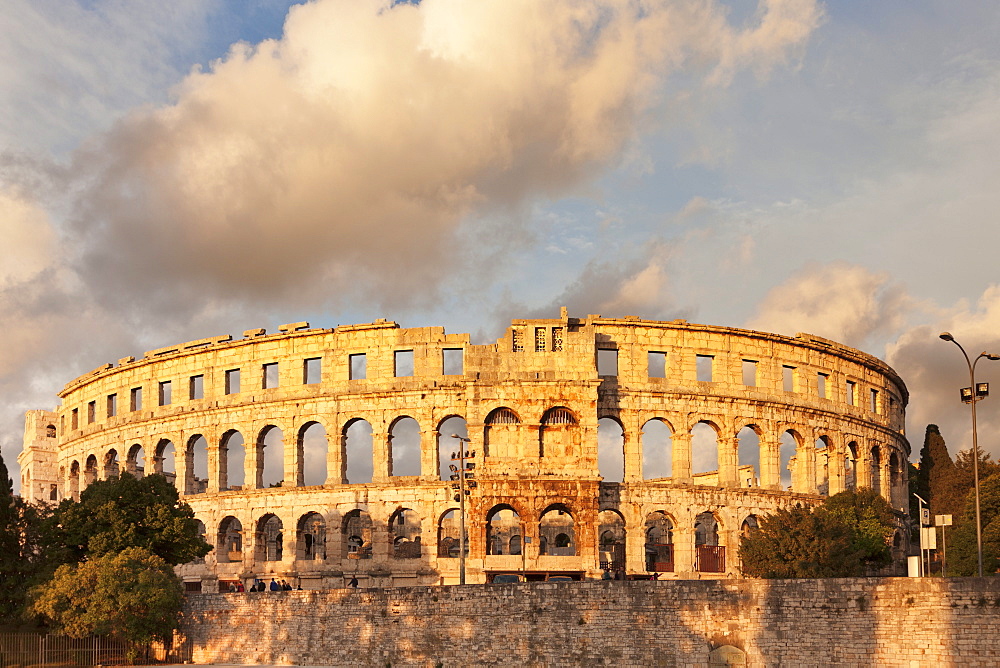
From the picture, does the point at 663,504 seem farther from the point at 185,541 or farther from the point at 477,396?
the point at 185,541

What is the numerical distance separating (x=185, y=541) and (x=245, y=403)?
50.2ft

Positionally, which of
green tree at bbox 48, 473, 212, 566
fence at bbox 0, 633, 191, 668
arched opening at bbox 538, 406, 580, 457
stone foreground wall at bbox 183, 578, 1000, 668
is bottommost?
fence at bbox 0, 633, 191, 668

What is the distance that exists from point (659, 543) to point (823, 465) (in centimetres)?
1461

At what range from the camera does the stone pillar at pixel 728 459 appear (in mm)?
63250

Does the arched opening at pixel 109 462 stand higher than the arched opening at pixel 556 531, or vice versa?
the arched opening at pixel 109 462

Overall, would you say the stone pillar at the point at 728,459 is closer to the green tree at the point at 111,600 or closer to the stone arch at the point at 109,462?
the green tree at the point at 111,600

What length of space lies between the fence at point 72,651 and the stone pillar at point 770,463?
109 ft

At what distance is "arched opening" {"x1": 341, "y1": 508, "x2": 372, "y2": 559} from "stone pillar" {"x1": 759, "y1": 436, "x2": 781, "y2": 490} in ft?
73.5

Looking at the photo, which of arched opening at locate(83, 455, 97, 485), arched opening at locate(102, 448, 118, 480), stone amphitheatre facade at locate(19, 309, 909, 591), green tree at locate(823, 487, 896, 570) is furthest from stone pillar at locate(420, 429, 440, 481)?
arched opening at locate(83, 455, 97, 485)

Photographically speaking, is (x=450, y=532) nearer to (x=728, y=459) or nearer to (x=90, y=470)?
(x=728, y=459)

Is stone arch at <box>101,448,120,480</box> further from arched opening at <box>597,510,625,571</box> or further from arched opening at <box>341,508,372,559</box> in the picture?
arched opening at <box>597,510,625,571</box>

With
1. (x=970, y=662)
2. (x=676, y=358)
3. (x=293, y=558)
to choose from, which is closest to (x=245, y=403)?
(x=293, y=558)

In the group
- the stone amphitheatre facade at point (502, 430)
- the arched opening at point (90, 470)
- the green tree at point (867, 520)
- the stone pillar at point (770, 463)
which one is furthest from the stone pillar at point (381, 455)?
the green tree at point (867, 520)

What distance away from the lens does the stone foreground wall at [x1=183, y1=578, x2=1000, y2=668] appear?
33500mm
